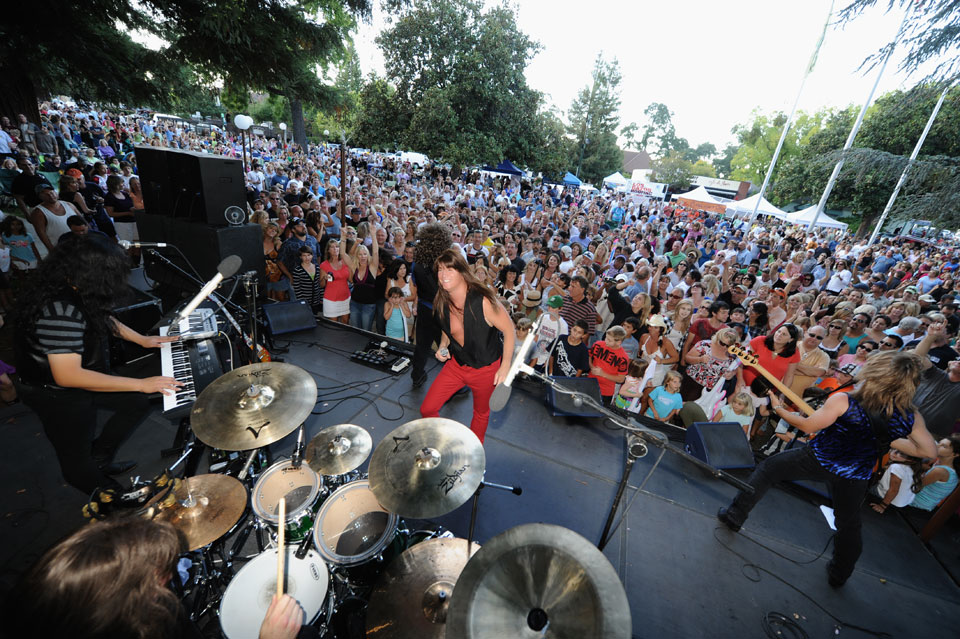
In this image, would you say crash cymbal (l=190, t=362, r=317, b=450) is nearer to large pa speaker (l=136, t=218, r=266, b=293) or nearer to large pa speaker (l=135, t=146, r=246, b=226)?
large pa speaker (l=136, t=218, r=266, b=293)

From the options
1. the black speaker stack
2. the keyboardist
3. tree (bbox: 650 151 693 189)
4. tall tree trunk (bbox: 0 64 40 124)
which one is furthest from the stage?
tree (bbox: 650 151 693 189)

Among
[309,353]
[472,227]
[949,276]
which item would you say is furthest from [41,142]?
[949,276]

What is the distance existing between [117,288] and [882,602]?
627cm

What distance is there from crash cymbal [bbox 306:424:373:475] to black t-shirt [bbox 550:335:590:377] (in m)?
3.07

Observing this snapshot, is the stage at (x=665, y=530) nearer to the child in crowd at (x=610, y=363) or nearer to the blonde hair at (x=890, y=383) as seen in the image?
the child in crowd at (x=610, y=363)

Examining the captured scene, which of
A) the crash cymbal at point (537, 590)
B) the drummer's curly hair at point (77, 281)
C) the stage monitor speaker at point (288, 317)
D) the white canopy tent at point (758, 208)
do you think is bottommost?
the stage monitor speaker at point (288, 317)

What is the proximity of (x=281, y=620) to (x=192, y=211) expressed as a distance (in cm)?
583

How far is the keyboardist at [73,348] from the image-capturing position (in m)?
2.40

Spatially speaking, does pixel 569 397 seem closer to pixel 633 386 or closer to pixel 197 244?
pixel 633 386

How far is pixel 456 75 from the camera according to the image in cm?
1827

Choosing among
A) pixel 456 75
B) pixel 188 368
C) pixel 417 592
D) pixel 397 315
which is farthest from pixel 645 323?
pixel 456 75

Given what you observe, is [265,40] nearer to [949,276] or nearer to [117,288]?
[117,288]

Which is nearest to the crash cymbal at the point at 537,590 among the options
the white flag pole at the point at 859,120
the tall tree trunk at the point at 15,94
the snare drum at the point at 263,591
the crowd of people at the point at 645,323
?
the snare drum at the point at 263,591

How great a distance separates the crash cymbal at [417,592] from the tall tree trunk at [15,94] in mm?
19171
